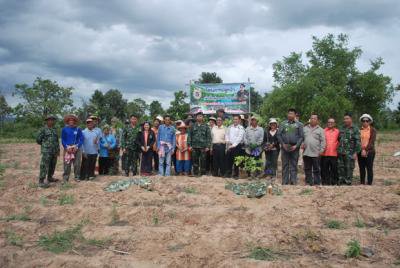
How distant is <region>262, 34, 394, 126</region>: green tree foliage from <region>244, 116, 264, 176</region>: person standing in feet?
45.8

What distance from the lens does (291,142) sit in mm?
7758

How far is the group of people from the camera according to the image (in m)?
7.73

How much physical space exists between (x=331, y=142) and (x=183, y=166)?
3.57m

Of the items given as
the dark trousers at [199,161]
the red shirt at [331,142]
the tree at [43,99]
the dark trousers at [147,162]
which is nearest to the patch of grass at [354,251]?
the red shirt at [331,142]

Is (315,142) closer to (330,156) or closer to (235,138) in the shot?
(330,156)

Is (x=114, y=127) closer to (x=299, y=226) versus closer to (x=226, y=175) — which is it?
(x=226, y=175)

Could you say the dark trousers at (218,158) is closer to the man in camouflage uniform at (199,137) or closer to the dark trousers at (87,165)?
the man in camouflage uniform at (199,137)

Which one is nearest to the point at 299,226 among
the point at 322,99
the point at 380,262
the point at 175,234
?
the point at 380,262

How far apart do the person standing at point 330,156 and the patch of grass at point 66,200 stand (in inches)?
204

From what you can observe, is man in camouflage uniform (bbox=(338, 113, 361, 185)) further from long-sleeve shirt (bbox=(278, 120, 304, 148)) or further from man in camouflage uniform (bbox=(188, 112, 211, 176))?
man in camouflage uniform (bbox=(188, 112, 211, 176))

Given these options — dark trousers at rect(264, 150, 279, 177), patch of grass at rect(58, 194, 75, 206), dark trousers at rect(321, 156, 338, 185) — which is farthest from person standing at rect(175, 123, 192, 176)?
dark trousers at rect(321, 156, 338, 185)

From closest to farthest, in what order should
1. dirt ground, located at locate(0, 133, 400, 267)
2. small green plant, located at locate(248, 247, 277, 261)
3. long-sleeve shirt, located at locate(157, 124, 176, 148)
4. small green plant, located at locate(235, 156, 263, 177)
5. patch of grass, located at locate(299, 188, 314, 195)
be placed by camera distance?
1. small green plant, located at locate(248, 247, 277, 261)
2. dirt ground, located at locate(0, 133, 400, 267)
3. patch of grass, located at locate(299, 188, 314, 195)
4. small green plant, located at locate(235, 156, 263, 177)
5. long-sleeve shirt, located at locate(157, 124, 176, 148)

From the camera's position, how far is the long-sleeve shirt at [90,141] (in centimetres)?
853

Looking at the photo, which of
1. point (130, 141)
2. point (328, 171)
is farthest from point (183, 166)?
point (328, 171)
